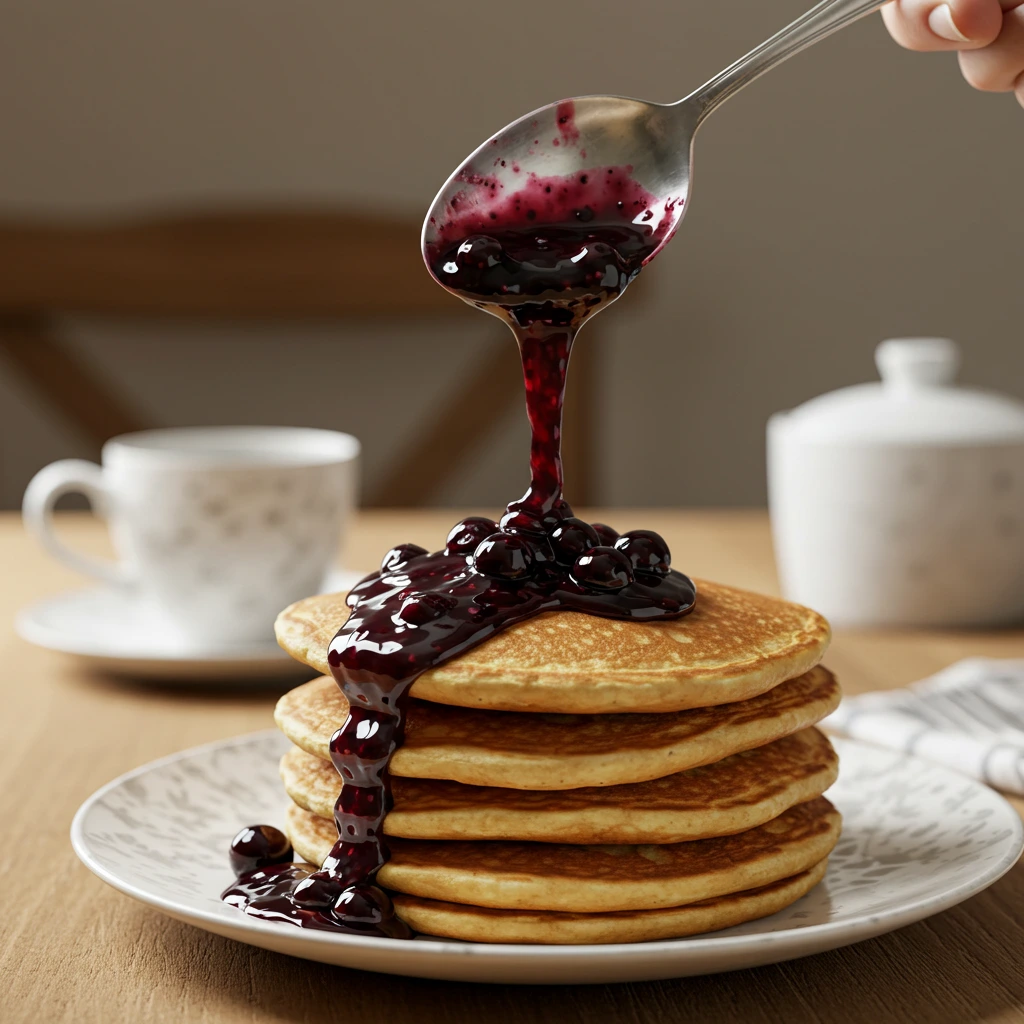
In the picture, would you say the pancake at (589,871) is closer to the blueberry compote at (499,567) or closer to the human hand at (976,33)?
the blueberry compote at (499,567)

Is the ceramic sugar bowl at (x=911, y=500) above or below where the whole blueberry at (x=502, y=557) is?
below

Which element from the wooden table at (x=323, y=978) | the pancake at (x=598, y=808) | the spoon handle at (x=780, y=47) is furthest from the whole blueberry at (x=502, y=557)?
the spoon handle at (x=780, y=47)

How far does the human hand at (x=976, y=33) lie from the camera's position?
1.09m

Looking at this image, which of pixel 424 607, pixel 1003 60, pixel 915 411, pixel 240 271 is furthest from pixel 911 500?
pixel 240 271

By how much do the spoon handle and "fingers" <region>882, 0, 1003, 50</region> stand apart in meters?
0.18

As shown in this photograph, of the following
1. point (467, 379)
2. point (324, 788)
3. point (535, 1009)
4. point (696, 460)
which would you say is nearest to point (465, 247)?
point (324, 788)

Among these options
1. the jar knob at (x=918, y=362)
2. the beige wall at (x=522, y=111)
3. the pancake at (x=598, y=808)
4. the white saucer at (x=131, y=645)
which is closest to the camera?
the pancake at (x=598, y=808)

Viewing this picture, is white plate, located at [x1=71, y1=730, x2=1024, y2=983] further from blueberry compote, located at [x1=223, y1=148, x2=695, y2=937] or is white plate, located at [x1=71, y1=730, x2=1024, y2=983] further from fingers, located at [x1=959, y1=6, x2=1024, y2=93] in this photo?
fingers, located at [x1=959, y1=6, x2=1024, y2=93]

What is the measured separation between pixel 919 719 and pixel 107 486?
84 cm

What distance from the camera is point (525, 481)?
3.58 metres

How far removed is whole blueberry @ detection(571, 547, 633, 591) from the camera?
0.78 metres

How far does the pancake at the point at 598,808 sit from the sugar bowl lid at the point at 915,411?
2.76 ft

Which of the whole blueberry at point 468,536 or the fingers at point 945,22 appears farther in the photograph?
the fingers at point 945,22

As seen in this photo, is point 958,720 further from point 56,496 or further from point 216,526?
point 56,496
